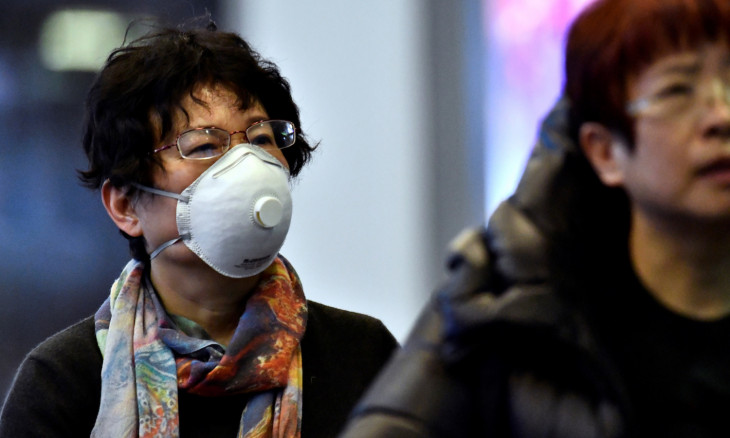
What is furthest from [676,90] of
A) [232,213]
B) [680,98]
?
[232,213]

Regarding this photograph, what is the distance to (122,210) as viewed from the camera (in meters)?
2.26

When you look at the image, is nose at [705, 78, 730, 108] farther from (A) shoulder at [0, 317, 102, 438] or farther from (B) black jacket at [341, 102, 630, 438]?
(A) shoulder at [0, 317, 102, 438]

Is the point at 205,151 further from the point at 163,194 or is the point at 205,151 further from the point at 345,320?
the point at 345,320

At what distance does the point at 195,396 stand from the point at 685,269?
113 cm

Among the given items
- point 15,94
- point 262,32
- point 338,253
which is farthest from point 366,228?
point 15,94

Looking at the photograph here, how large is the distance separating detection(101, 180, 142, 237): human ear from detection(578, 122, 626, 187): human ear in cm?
119

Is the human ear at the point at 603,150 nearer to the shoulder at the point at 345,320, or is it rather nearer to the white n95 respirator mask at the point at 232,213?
the white n95 respirator mask at the point at 232,213

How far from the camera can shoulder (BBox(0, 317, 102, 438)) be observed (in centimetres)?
202

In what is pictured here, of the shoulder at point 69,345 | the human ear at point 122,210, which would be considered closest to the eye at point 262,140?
the human ear at point 122,210

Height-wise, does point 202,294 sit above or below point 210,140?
below

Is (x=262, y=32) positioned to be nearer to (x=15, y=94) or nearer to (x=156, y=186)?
(x=15, y=94)

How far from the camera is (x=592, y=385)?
1.18 meters

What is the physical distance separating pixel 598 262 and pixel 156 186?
3.66 feet

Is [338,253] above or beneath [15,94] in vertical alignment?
beneath
